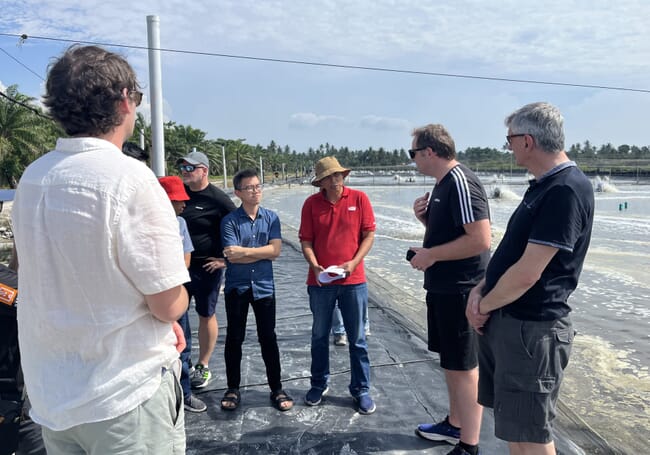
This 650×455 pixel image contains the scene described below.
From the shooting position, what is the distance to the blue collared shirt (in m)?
3.43

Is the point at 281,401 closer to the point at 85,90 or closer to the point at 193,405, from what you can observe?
the point at 193,405

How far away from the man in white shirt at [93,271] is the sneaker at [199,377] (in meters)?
2.43

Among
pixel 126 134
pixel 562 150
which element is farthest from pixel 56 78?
pixel 562 150

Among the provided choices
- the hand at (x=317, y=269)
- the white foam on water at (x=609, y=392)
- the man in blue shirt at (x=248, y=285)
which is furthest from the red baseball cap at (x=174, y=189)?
the white foam on water at (x=609, y=392)

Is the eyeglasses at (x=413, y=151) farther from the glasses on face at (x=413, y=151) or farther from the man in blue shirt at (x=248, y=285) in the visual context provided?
the man in blue shirt at (x=248, y=285)

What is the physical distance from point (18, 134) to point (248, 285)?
29725mm

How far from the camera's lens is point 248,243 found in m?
3.47

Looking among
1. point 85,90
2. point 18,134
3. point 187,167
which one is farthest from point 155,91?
point 18,134

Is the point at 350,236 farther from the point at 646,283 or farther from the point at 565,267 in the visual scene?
the point at 646,283

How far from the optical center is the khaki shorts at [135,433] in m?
1.31

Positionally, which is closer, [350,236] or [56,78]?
[56,78]

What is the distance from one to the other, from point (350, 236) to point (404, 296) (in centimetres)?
376

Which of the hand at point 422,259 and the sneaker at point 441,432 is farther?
the sneaker at point 441,432

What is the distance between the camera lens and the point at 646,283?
865cm
